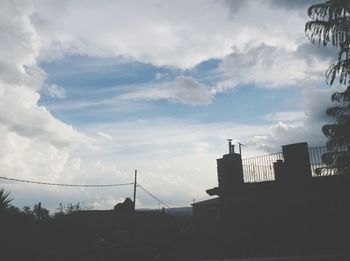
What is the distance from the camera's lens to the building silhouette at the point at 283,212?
16.4m

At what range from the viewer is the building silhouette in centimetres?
1644

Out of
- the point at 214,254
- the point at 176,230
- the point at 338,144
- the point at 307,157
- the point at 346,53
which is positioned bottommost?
the point at 214,254

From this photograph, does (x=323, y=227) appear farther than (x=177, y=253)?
Yes

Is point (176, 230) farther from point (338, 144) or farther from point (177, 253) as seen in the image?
point (338, 144)

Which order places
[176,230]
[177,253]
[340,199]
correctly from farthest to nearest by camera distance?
[176,230]
[340,199]
[177,253]

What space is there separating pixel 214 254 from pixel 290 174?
5.30 m

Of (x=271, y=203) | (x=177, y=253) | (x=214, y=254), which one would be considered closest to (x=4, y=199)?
(x=177, y=253)

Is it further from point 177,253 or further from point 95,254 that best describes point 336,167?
point 95,254

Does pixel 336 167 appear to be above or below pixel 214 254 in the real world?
above

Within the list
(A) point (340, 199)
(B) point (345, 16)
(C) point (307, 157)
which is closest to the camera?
(B) point (345, 16)

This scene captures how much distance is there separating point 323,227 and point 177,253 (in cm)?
679

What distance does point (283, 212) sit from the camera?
1752 centimetres

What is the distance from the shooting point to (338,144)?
37.0ft

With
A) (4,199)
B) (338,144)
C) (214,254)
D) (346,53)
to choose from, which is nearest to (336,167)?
(338,144)
